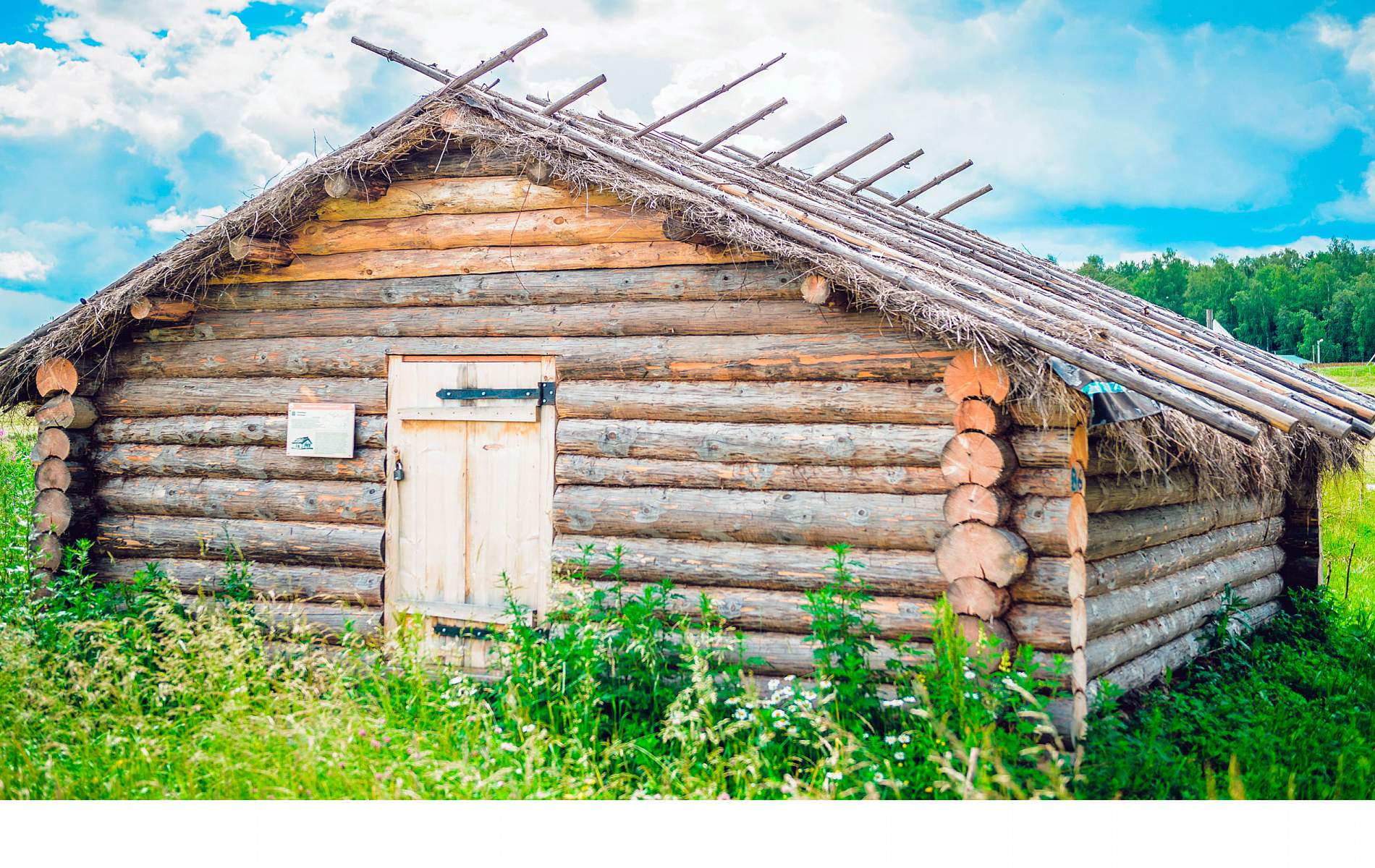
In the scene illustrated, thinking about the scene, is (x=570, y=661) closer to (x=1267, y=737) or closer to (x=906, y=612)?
(x=906, y=612)

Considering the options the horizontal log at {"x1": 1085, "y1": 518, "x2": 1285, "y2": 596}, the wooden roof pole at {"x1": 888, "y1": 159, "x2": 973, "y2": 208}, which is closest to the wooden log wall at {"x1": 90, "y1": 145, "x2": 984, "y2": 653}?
the horizontal log at {"x1": 1085, "y1": 518, "x2": 1285, "y2": 596}

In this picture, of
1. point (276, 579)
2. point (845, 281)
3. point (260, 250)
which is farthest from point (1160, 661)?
point (260, 250)

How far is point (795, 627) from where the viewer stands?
5.64 meters

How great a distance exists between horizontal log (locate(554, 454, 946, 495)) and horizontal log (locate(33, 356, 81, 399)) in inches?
161

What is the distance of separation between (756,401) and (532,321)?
5.46 ft

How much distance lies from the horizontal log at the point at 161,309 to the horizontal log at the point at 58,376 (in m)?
0.70

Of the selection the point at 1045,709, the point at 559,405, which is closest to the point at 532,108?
the point at 559,405

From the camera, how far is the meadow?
165 inches

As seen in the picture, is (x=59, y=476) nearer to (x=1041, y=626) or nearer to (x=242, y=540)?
(x=242, y=540)

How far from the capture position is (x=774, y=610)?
5660 mm

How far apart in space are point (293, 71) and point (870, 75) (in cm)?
413

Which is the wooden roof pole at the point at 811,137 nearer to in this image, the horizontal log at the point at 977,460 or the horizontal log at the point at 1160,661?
the horizontal log at the point at 977,460

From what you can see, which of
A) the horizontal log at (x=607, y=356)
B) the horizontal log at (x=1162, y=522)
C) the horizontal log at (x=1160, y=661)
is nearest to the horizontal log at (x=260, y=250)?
the horizontal log at (x=607, y=356)

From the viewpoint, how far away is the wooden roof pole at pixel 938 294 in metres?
4.24
